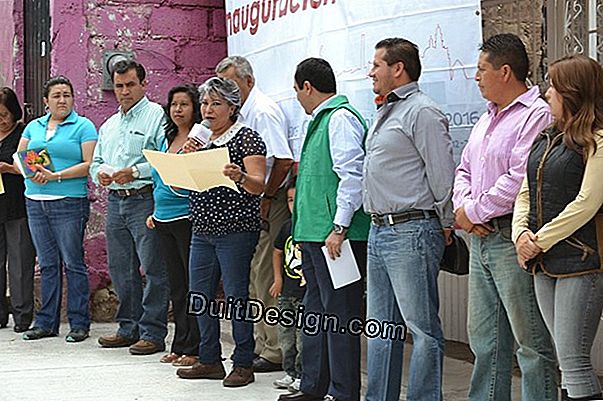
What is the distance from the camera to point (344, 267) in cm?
607

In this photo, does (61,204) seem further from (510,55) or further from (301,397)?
(510,55)

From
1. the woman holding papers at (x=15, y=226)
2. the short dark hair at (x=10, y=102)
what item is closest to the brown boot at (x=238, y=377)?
the woman holding papers at (x=15, y=226)

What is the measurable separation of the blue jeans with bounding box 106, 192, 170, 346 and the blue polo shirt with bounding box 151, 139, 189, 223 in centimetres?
33

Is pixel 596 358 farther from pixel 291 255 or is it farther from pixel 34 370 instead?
pixel 34 370

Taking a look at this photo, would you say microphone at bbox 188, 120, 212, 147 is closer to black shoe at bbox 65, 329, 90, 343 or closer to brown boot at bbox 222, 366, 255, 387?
brown boot at bbox 222, 366, 255, 387

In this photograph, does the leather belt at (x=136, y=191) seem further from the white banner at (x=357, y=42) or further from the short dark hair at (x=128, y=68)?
the white banner at (x=357, y=42)

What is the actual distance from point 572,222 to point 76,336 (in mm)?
5002

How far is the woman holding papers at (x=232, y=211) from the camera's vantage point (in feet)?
22.6

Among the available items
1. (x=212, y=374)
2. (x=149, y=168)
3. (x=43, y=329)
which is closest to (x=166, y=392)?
(x=212, y=374)

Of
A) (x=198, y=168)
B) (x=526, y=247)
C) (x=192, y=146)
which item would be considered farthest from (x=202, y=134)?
(x=526, y=247)

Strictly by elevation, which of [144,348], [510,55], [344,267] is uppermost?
[510,55]

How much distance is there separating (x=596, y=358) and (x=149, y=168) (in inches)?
130

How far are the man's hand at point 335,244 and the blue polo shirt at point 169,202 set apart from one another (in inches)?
74.3

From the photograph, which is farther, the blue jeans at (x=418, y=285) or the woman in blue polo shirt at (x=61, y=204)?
the woman in blue polo shirt at (x=61, y=204)
